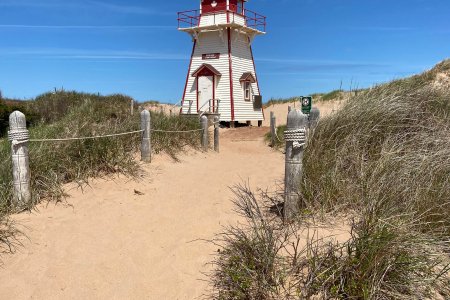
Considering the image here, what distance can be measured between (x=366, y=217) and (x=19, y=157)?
465 cm

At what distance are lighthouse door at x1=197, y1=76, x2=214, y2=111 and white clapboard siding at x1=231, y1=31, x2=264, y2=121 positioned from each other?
1.40 metres

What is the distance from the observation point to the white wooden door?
21.9 meters

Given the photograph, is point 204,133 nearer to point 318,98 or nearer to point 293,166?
point 293,166

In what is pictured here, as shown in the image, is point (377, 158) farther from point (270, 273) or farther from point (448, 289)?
point (270, 273)

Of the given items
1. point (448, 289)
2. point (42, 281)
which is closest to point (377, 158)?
point (448, 289)

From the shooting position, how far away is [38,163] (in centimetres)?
623

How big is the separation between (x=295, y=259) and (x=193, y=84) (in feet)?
64.8

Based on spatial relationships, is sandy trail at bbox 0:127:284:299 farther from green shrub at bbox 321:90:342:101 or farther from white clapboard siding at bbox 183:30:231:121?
green shrub at bbox 321:90:342:101

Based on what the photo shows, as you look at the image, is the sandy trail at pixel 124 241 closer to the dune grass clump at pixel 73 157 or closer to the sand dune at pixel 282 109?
the dune grass clump at pixel 73 157

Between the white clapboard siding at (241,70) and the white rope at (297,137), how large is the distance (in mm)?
17027

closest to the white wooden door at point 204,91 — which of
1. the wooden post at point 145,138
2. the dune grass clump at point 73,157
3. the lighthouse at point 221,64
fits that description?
the lighthouse at point 221,64

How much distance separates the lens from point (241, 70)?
22.3 meters

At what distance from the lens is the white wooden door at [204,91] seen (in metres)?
21.9

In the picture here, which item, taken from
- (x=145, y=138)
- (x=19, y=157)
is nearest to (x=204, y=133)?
(x=145, y=138)
